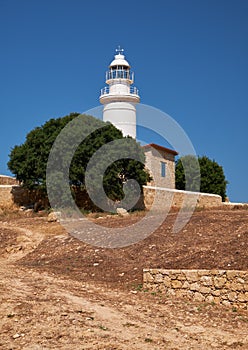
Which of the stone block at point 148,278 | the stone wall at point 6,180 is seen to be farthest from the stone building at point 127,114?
the stone block at point 148,278

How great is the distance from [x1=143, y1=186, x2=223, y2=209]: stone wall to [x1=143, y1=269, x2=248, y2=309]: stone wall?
20.9 metres

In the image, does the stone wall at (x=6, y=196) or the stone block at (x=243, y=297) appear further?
the stone wall at (x=6, y=196)

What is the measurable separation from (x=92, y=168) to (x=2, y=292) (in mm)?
18982

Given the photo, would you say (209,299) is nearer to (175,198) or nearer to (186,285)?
(186,285)

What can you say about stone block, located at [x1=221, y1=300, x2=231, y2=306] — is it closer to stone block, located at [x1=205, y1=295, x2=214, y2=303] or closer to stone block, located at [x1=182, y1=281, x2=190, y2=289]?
stone block, located at [x1=205, y1=295, x2=214, y2=303]

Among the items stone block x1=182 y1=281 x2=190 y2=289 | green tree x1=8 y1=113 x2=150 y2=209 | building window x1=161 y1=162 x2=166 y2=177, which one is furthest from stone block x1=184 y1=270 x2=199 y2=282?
building window x1=161 y1=162 x2=166 y2=177

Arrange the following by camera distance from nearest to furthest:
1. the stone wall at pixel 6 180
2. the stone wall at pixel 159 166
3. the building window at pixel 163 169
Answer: the stone wall at pixel 6 180, the stone wall at pixel 159 166, the building window at pixel 163 169

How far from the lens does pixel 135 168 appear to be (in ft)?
103

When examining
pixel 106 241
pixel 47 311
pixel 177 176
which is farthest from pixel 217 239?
pixel 177 176

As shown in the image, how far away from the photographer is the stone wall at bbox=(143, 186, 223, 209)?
32.9 metres

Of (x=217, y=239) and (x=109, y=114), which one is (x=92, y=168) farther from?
(x=217, y=239)

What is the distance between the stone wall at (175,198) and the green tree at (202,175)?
6581 millimetres

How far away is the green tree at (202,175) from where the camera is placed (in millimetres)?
45156

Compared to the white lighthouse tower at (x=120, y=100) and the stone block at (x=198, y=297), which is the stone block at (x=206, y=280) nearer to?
the stone block at (x=198, y=297)
